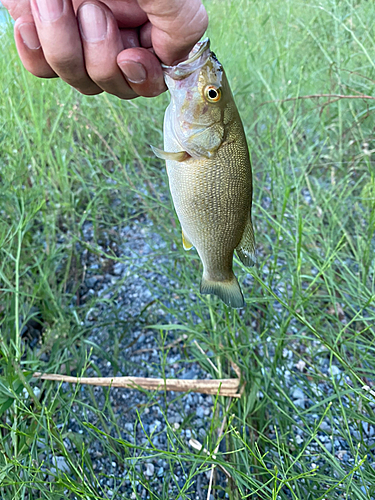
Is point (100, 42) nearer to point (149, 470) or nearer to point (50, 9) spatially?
point (50, 9)

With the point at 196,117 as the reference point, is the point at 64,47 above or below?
above

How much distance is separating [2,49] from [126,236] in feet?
4.57

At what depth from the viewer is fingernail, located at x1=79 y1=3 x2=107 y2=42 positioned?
1068mm

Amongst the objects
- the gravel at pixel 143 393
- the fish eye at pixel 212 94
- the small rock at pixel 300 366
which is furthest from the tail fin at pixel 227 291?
the small rock at pixel 300 366

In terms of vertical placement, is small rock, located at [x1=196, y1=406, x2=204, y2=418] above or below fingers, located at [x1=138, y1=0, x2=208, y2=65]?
below

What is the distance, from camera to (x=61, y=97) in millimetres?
2590

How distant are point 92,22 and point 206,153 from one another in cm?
45

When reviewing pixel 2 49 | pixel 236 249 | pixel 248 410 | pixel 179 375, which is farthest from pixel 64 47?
pixel 2 49

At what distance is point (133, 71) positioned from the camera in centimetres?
113

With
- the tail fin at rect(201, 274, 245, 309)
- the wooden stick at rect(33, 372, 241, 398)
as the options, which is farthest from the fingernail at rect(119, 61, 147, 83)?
the wooden stick at rect(33, 372, 241, 398)

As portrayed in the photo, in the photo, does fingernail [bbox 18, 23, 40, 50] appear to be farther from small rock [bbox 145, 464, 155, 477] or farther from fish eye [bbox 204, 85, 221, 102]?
small rock [bbox 145, 464, 155, 477]

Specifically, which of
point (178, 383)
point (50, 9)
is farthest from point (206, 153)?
point (178, 383)

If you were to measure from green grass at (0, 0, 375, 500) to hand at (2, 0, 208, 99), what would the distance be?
539 millimetres

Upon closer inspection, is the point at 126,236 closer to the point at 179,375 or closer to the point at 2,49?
the point at 179,375
